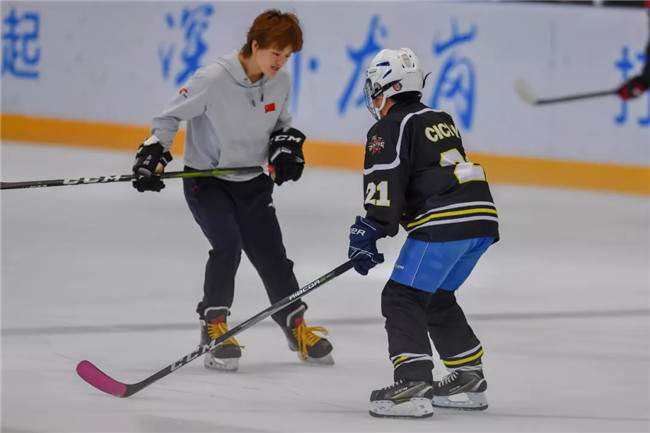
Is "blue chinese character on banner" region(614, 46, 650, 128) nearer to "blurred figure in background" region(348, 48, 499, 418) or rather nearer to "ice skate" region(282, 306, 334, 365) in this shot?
"ice skate" region(282, 306, 334, 365)

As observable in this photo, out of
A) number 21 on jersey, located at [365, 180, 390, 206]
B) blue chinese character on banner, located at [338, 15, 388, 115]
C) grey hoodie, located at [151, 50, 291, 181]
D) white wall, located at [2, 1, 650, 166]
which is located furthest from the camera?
blue chinese character on banner, located at [338, 15, 388, 115]

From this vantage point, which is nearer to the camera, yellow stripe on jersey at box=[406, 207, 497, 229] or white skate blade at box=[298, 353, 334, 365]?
yellow stripe on jersey at box=[406, 207, 497, 229]

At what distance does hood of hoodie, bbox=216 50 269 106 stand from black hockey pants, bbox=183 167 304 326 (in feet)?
0.85

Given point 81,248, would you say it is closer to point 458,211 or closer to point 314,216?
point 314,216

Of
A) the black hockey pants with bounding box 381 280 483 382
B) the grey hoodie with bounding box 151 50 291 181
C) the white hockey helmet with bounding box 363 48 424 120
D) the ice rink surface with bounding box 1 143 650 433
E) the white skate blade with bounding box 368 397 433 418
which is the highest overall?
the white hockey helmet with bounding box 363 48 424 120

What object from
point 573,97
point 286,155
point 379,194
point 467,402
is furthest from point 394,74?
point 573,97

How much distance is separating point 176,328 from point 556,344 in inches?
49.6

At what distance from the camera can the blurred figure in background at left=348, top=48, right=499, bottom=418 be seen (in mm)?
3238

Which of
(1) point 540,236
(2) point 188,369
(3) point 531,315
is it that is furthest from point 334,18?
(2) point 188,369

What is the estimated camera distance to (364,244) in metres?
3.22

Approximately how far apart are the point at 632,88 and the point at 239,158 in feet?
14.3

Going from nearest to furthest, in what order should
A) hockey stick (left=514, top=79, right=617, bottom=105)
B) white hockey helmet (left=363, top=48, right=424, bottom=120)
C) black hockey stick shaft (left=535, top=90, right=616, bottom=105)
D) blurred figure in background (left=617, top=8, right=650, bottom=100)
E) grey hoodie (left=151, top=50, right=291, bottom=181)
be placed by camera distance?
white hockey helmet (left=363, top=48, right=424, bottom=120) → grey hoodie (left=151, top=50, right=291, bottom=181) → blurred figure in background (left=617, top=8, right=650, bottom=100) → black hockey stick shaft (left=535, top=90, right=616, bottom=105) → hockey stick (left=514, top=79, right=617, bottom=105)

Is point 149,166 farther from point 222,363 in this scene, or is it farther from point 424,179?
point 424,179

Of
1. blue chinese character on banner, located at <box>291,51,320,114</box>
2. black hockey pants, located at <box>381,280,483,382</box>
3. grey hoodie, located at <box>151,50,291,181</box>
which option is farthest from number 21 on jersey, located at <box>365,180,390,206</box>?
blue chinese character on banner, located at <box>291,51,320,114</box>
